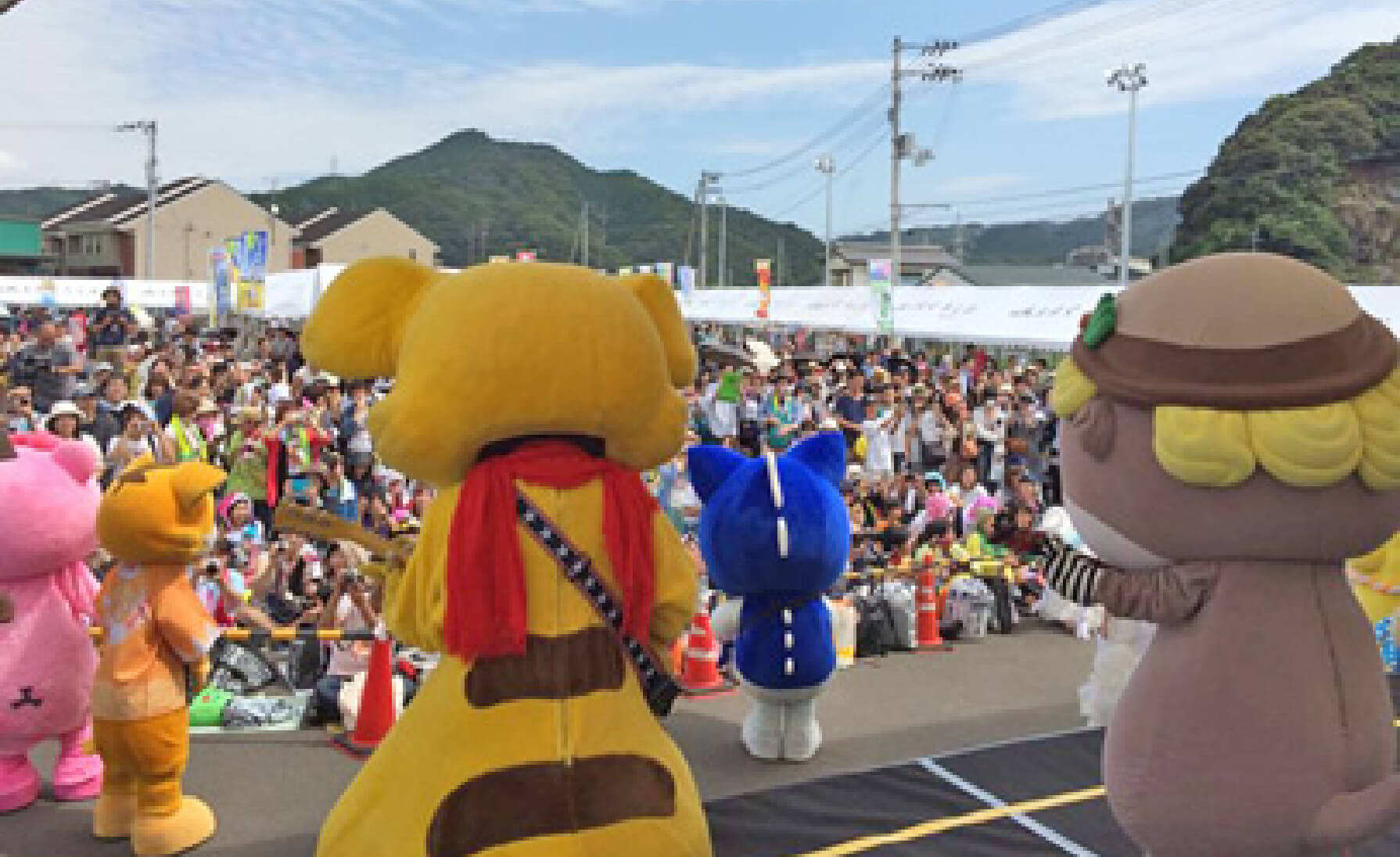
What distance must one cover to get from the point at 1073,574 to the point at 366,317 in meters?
2.22

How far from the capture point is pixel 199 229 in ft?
177

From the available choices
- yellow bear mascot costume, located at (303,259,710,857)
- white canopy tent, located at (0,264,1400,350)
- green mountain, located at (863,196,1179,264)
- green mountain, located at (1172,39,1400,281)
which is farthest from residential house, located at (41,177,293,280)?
green mountain, located at (863,196,1179,264)

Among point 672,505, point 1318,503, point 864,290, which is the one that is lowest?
point 672,505

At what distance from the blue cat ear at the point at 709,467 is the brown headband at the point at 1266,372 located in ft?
9.03

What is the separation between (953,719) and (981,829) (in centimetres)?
182

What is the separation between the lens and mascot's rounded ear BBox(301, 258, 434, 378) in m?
3.22

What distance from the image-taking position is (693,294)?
28.1m

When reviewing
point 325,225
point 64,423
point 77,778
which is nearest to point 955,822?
point 77,778

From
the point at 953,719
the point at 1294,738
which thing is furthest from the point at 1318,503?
the point at 953,719

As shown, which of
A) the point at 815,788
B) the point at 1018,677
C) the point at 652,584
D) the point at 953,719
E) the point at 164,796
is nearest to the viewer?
the point at 652,584

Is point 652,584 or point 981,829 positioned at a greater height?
point 652,584

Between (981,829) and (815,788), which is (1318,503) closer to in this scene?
(981,829)

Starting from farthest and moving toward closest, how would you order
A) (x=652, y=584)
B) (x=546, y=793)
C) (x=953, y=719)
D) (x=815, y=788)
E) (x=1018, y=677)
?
(x=1018, y=677)
(x=953, y=719)
(x=815, y=788)
(x=652, y=584)
(x=546, y=793)

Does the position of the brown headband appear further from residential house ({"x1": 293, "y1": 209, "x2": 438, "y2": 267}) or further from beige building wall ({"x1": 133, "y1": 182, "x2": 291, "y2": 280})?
residential house ({"x1": 293, "y1": 209, "x2": 438, "y2": 267})
